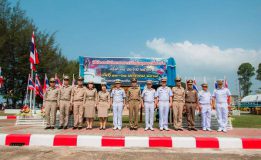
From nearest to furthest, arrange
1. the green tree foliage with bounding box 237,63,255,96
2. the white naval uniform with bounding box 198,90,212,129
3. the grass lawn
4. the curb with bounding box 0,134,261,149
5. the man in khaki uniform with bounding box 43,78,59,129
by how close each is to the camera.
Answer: the curb with bounding box 0,134,261,149 → the man in khaki uniform with bounding box 43,78,59,129 → the white naval uniform with bounding box 198,90,212,129 → the grass lawn → the green tree foliage with bounding box 237,63,255,96

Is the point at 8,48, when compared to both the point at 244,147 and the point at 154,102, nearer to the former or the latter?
the point at 154,102

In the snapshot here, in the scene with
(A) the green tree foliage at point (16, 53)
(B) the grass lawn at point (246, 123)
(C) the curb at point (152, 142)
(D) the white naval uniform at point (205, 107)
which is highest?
(A) the green tree foliage at point (16, 53)

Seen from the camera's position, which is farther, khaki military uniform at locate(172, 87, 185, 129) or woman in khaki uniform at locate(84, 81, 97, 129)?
khaki military uniform at locate(172, 87, 185, 129)

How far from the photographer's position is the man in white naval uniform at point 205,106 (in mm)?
9406

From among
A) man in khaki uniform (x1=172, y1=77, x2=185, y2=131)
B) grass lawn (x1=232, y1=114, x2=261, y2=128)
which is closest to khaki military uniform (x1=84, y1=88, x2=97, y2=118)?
man in khaki uniform (x1=172, y1=77, x2=185, y2=131)

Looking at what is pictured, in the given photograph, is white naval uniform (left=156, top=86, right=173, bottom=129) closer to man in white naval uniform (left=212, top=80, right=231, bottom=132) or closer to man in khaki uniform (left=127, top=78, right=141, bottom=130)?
man in khaki uniform (left=127, top=78, right=141, bottom=130)

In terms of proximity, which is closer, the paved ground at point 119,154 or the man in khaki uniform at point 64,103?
the paved ground at point 119,154

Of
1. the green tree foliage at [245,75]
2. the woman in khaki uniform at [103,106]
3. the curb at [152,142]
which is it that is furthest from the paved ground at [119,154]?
the green tree foliage at [245,75]

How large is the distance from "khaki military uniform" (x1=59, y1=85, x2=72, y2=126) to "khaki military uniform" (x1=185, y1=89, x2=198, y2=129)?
4.20 metres

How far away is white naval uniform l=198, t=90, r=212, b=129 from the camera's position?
30.9 ft

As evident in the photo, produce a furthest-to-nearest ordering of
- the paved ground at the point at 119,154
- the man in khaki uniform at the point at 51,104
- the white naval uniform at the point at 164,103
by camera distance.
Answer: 1. the white naval uniform at the point at 164,103
2. the man in khaki uniform at the point at 51,104
3. the paved ground at the point at 119,154

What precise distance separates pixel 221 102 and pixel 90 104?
15.3 feet

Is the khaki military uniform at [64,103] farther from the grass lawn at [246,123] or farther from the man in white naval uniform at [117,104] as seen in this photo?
the grass lawn at [246,123]

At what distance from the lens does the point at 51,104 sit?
9328 millimetres
